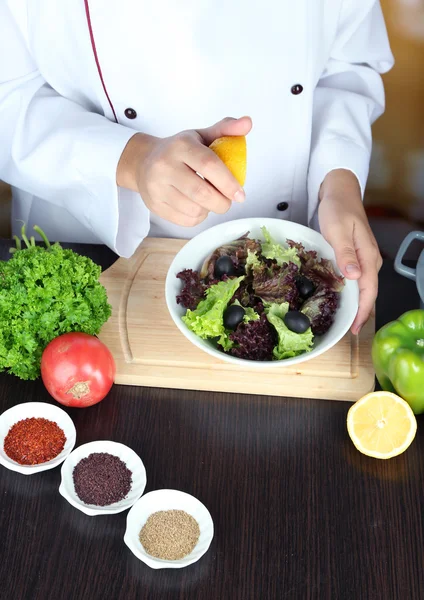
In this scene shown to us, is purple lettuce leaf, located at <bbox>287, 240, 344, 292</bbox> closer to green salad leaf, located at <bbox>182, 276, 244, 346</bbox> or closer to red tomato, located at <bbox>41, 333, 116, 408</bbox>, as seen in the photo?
green salad leaf, located at <bbox>182, 276, 244, 346</bbox>

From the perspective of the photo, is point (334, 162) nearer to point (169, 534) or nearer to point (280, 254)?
point (280, 254)

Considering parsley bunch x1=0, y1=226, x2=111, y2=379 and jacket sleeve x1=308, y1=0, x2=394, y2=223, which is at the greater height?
jacket sleeve x1=308, y1=0, x2=394, y2=223

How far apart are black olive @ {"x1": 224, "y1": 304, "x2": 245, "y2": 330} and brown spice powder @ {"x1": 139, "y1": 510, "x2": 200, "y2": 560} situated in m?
0.35

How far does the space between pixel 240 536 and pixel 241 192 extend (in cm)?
55

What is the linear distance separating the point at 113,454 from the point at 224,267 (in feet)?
1.40

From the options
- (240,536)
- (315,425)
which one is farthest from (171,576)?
(315,425)

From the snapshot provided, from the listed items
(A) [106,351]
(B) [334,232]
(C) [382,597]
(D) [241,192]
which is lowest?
(C) [382,597]

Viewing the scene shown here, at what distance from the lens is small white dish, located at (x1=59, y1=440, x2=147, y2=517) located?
1.01m

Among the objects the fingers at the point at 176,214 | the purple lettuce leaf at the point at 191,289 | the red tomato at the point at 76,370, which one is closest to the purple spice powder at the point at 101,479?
the red tomato at the point at 76,370

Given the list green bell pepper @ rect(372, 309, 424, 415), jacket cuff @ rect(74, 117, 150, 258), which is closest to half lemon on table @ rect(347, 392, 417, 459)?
green bell pepper @ rect(372, 309, 424, 415)

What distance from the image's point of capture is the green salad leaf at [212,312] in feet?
3.84

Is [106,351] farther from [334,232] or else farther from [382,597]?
[382,597]

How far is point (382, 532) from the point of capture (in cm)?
101

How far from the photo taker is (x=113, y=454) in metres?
1.08
